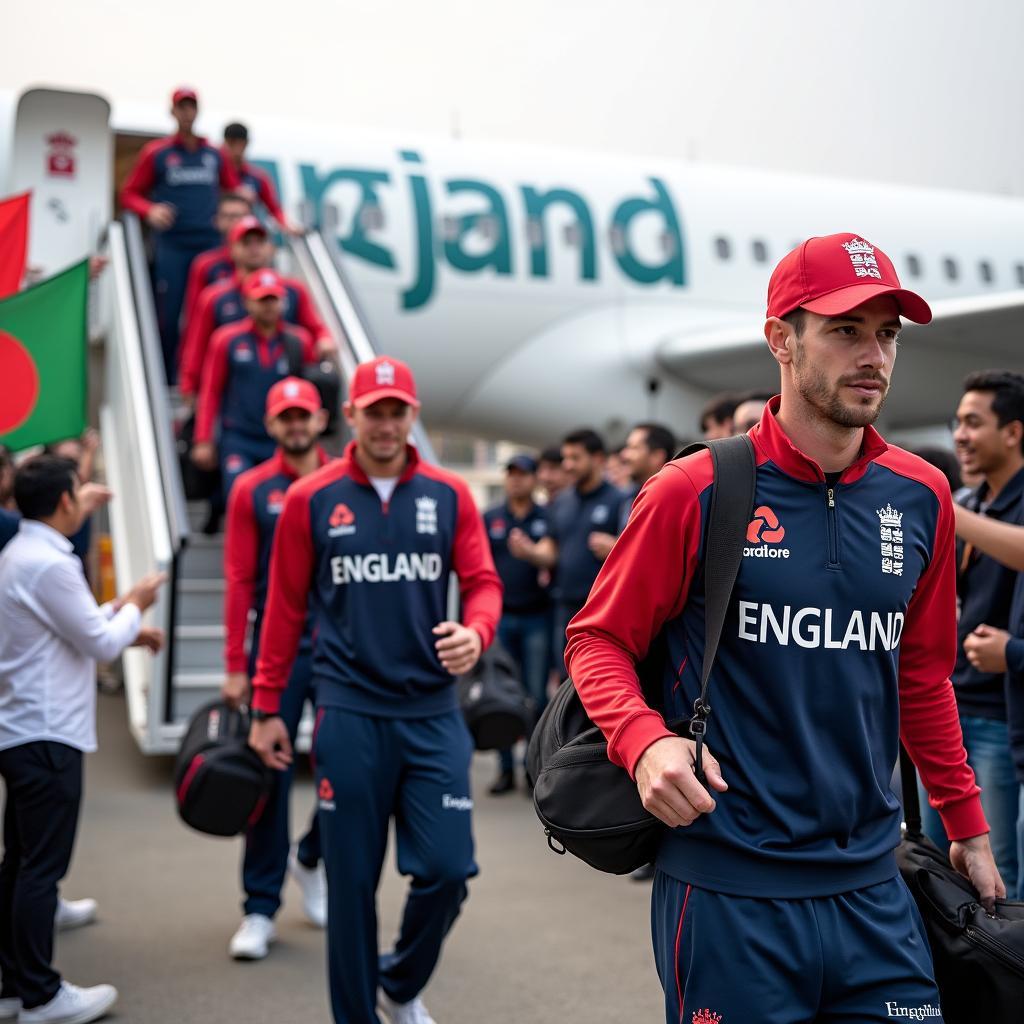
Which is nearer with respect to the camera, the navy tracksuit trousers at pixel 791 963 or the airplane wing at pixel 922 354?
the navy tracksuit trousers at pixel 791 963

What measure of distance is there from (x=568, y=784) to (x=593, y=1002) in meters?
2.25

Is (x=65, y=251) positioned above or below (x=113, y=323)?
above

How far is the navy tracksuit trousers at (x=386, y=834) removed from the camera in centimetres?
348

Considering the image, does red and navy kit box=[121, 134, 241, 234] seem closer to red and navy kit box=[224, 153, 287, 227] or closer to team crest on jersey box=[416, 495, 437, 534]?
red and navy kit box=[224, 153, 287, 227]

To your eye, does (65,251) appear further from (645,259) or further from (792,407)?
(792,407)

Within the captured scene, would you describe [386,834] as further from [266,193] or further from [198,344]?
[266,193]

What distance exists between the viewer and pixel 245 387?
746 cm

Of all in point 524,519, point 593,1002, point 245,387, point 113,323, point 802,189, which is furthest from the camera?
point 802,189

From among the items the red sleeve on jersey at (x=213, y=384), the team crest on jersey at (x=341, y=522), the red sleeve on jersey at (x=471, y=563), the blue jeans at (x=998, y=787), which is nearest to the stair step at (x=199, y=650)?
the red sleeve on jersey at (x=213, y=384)

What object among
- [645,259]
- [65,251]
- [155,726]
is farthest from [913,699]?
[645,259]

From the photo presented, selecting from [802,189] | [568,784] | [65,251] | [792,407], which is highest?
A: [802,189]

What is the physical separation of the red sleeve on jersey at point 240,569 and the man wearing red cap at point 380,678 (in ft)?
3.29

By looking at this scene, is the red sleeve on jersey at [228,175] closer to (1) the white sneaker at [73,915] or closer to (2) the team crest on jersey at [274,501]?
(2) the team crest on jersey at [274,501]

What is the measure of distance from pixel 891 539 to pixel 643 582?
0.42 m
